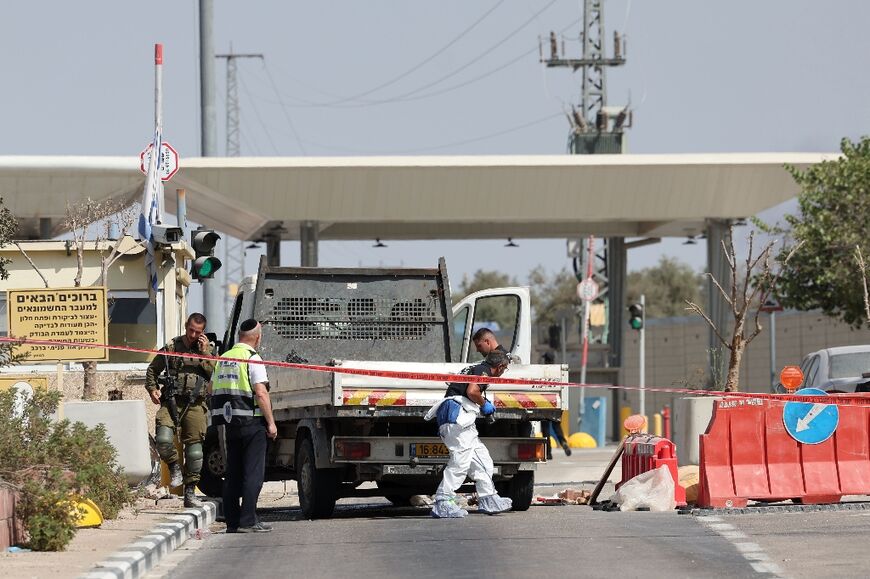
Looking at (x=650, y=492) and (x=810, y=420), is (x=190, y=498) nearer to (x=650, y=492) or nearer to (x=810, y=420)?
(x=650, y=492)

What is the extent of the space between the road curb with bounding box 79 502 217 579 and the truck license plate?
6.67ft

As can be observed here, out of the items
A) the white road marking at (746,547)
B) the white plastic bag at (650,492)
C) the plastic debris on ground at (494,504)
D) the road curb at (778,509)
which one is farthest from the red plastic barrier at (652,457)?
the plastic debris on ground at (494,504)

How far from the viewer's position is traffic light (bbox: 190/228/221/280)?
844 inches

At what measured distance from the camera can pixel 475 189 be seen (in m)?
38.1

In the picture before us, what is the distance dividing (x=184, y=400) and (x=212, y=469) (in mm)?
1545

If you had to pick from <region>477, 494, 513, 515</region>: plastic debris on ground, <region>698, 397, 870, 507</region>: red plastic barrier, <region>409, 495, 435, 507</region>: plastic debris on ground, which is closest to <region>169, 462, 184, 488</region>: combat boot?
<region>409, 495, 435, 507</region>: plastic debris on ground

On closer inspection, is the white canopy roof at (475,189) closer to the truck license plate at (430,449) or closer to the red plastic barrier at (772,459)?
the truck license plate at (430,449)

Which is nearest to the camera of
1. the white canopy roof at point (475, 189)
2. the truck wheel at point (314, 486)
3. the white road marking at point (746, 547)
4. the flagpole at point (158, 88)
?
the white road marking at point (746, 547)

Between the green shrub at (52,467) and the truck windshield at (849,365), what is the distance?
11443 millimetres

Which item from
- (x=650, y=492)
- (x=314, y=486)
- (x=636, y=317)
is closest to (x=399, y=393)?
(x=314, y=486)

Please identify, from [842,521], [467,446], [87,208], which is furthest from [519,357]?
[87,208]

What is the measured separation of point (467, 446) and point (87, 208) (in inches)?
541

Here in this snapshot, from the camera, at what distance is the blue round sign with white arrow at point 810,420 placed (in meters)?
16.8

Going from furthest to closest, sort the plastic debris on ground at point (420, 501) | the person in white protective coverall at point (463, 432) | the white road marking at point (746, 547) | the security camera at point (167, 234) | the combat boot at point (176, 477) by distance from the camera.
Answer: the security camera at point (167, 234) → the plastic debris on ground at point (420, 501) → the combat boot at point (176, 477) → the person in white protective coverall at point (463, 432) → the white road marking at point (746, 547)
